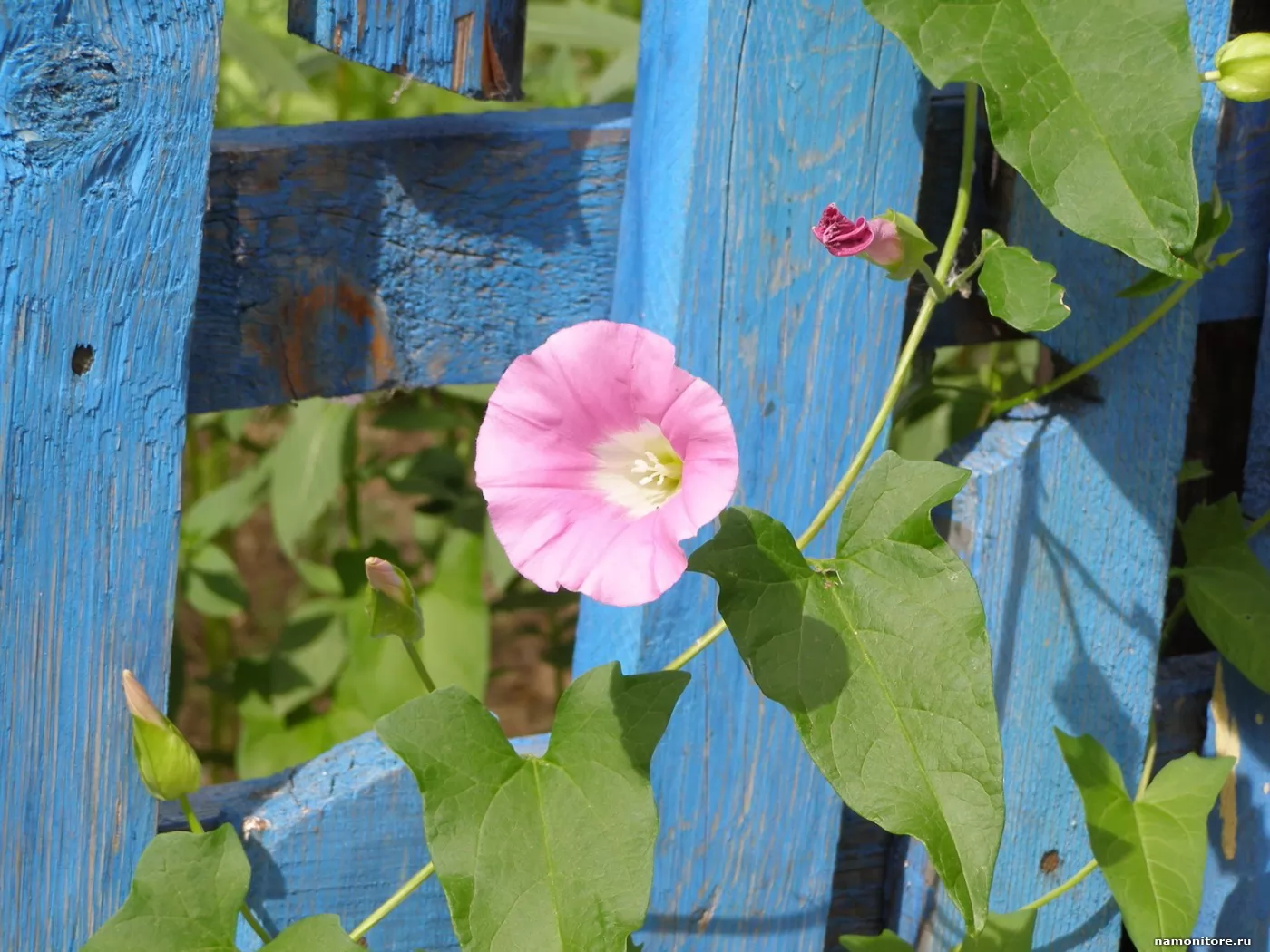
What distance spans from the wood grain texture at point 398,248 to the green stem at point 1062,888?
546 mm

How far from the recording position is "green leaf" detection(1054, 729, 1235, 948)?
87 centimetres

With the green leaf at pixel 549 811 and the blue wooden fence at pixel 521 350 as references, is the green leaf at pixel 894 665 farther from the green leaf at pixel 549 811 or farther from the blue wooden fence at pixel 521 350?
the blue wooden fence at pixel 521 350

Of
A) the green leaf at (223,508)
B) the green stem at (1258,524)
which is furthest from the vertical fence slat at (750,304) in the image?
the green leaf at (223,508)

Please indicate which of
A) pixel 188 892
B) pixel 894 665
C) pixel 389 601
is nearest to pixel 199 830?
pixel 188 892

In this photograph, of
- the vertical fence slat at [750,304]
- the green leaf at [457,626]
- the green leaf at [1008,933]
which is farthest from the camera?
the green leaf at [457,626]

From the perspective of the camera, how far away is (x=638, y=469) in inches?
28.2

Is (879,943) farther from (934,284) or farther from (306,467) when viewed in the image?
(306,467)

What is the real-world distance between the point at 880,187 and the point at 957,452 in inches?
8.7

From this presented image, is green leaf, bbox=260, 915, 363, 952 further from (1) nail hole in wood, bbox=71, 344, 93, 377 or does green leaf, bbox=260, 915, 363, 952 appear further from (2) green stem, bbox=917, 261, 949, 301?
(2) green stem, bbox=917, 261, 949, 301

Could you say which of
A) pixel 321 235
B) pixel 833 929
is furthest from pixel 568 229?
pixel 833 929

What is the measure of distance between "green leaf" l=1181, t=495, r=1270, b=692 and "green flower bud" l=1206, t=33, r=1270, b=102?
357mm

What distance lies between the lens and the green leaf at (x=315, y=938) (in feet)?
2.41

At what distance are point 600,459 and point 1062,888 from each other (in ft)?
1.75

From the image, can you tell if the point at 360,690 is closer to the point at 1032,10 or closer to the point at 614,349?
the point at 614,349
